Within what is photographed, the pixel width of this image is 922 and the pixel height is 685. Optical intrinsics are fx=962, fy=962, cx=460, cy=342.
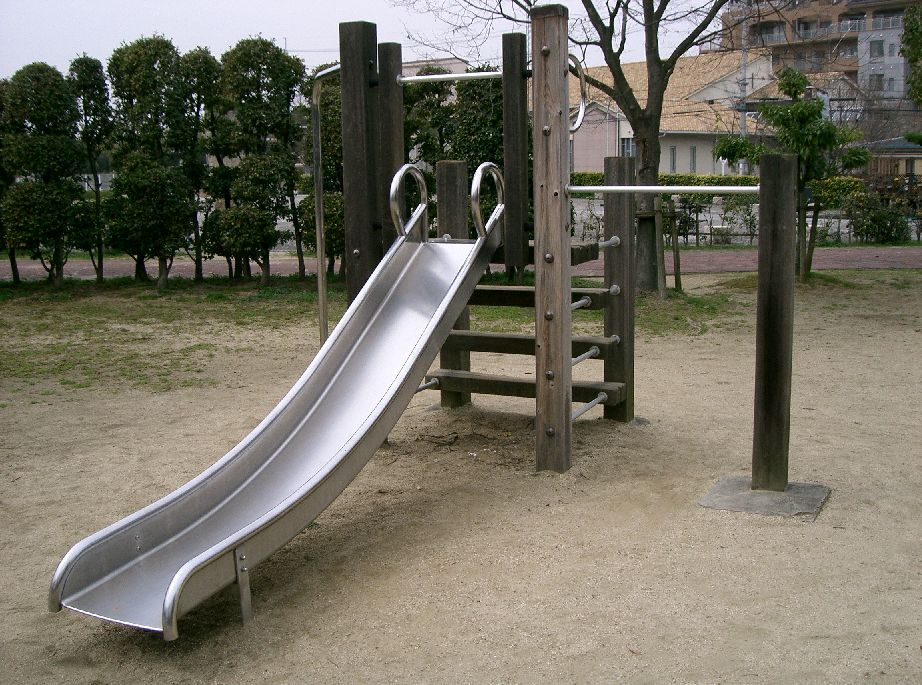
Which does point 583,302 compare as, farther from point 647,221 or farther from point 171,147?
point 171,147

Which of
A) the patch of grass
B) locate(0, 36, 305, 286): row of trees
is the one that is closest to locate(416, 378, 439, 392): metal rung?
→ the patch of grass

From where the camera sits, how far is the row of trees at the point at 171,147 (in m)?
12.0

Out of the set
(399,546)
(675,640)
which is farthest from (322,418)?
(675,640)

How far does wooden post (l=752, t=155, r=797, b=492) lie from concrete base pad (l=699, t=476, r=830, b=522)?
7 cm

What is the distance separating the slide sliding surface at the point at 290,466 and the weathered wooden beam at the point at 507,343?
0.71 meters

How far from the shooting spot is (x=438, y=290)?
15.8ft

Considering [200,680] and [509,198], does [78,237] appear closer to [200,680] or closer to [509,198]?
[509,198]

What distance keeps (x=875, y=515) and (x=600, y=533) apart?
120 cm

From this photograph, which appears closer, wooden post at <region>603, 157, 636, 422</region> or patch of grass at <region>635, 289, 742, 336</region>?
wooden post at <region>603, 157, 636, 422</region>

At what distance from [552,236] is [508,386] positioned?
1.16 m

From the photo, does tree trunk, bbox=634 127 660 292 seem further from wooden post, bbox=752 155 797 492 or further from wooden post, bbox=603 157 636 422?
wooden post, bbox=752 155 797 492

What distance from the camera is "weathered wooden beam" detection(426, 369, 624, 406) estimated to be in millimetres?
5414

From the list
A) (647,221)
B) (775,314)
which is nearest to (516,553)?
(775,314)

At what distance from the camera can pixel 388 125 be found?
5.10 meters
